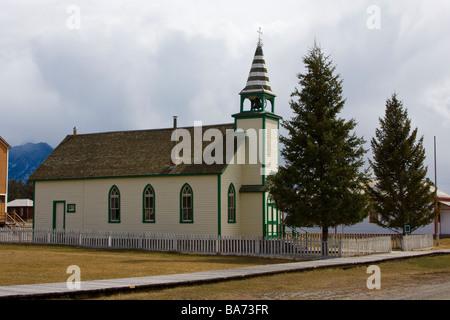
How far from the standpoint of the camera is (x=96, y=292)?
45.7 feet

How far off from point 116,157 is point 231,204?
925 cm

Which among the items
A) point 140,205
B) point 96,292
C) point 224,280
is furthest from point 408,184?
point 96,292

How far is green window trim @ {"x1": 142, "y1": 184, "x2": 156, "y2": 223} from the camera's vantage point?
37.2 metres

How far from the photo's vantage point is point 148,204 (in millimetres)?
37344

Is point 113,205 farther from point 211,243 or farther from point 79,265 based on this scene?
point 79,265

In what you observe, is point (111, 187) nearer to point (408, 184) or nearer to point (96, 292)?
point (408, 184)

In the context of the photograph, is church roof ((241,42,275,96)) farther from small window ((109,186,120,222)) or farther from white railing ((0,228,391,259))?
small window ((109,186,120,222))

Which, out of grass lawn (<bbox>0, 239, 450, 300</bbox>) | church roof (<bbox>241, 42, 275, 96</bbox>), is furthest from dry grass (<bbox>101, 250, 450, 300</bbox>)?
church roof (<bbox>241, 42, 275, 96</bbox>)

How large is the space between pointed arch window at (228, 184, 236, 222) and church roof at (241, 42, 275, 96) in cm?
610

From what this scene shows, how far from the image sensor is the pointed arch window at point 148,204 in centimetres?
3716

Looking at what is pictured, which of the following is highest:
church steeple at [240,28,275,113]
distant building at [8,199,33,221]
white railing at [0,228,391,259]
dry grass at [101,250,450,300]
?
church steeple at [240,28,275,113]

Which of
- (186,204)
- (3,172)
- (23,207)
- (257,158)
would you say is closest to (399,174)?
(257,158)

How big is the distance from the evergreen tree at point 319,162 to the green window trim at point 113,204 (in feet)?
38.4
